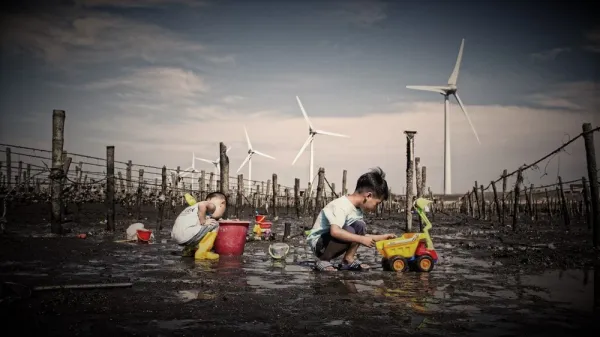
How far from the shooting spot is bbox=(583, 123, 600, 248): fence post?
754 centimetres

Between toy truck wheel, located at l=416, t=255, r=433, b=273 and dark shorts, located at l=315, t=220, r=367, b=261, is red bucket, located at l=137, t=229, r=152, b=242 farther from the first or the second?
toy truck wheel, located at l=416, t=255, r=433, b=273

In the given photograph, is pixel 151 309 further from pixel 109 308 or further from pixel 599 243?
pixel 599 243

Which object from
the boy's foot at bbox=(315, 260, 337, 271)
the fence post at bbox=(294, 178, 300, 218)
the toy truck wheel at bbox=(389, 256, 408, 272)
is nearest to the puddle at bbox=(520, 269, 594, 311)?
the toy truck wheel at bbox=(389, 256, 408, 272)

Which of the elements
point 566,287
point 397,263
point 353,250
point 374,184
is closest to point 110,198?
point 353,250

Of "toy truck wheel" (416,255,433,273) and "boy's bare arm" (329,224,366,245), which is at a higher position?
"boy's bare arm" (329,224,366,245)

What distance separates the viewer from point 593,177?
765 centimetres

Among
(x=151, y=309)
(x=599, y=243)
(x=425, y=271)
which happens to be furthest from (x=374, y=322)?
(x=599, y=243)

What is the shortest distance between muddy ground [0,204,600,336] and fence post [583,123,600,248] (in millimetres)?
1766

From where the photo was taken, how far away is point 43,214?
16.2 m

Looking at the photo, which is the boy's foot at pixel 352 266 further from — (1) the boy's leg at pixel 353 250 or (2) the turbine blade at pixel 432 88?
(2) the turbine blade at pixel 432 88

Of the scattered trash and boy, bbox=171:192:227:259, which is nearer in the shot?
the scattered trash

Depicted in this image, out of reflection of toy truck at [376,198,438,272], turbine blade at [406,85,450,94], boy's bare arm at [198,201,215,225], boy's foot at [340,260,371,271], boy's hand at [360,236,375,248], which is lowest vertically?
boy's foot at [340,260,371,271]

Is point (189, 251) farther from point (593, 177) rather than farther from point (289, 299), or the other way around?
point (593, 177)

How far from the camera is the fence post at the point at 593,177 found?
7.54 metres
